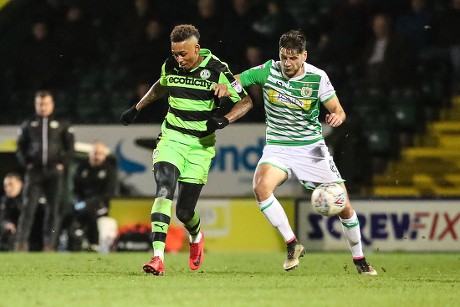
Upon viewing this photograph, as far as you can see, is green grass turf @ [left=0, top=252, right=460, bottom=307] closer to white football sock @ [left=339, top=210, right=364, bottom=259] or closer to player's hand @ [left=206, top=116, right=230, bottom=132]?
white football sock @ [left=339, top=210, right=364, bottom=259]

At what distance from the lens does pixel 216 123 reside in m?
9.62

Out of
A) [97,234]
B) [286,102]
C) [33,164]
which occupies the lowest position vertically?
[97,234]

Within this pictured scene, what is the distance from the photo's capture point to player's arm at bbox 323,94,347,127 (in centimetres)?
933

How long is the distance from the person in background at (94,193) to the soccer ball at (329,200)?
22.7 ft

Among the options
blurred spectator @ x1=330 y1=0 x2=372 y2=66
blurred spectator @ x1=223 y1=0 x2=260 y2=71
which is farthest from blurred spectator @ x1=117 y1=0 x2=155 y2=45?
blurred spectator @ x1=330 y1=0 x2=372 y2=66

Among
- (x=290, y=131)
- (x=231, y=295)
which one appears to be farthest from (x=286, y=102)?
(x=231, y=295)

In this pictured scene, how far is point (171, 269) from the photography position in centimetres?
1076

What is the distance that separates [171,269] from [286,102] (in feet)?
6.48

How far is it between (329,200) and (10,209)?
7.82m

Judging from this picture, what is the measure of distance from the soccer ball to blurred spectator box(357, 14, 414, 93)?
295 inches

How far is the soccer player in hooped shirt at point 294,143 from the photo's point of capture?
991 cm

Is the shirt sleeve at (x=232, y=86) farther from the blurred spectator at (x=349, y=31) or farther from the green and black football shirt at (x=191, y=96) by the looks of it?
the blurred spectator at (x=349, y=31)

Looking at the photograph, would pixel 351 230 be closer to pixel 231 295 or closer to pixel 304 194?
pixel 231 295

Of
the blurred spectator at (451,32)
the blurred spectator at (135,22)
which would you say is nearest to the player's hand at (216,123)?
the blurred spectator at (451,32)
